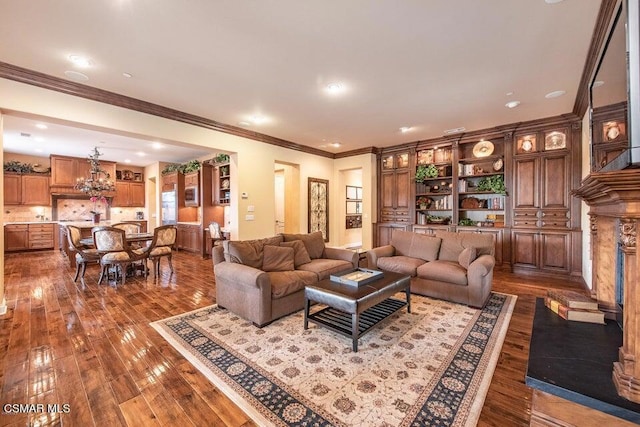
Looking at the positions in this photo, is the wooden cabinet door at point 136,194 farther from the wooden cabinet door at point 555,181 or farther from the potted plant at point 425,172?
the wooden cabinet door at point 555,181

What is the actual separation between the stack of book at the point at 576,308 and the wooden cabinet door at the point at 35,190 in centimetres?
1188

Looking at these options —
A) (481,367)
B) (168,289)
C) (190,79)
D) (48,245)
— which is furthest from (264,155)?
(48,245)

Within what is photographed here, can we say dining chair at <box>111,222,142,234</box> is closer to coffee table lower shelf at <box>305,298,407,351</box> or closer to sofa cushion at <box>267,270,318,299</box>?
sofa cushion at <box>267,270,318,299</box>

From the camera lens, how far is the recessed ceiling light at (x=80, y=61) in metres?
2.88

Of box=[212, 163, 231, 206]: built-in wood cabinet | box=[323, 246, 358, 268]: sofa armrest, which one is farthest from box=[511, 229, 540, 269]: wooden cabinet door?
box=[212, 163, 231, 206]: built-in wood cabinet

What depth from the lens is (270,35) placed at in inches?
99.4

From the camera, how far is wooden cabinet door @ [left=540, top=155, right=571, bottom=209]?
4871 mm

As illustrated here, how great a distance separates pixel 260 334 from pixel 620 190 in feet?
9.33

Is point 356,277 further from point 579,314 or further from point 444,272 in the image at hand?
point 579,314

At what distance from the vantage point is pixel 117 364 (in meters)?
2.26

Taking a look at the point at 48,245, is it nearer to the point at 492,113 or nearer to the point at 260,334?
the point at 260,334

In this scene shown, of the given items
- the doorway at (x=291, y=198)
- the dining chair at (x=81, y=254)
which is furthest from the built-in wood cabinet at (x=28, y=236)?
the doorway at (x=291, y=198)

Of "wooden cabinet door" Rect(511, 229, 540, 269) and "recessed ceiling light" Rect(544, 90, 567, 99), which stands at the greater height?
"recessed ceiling light" Rect(544, 90, 567, 99)

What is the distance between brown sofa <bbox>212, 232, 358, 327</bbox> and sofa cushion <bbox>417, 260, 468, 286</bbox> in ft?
3.31
